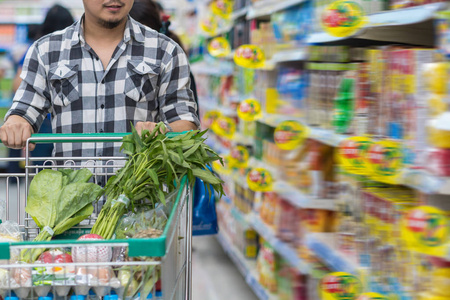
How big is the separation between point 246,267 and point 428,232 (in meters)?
2.64

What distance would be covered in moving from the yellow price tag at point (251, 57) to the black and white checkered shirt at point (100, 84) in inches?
54.2

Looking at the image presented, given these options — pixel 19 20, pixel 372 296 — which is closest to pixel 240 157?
pixel 372 296

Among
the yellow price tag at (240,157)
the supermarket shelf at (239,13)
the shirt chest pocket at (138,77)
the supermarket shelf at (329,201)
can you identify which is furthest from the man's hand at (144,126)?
the supermarket shelf at (239,13)

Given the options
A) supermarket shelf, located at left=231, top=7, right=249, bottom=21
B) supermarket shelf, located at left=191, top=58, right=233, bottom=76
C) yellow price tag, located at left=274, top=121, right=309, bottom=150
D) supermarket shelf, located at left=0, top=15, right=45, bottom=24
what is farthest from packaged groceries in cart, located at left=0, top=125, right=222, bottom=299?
supermarket shelf, located at left=0, top=15, right=45, bottom=24

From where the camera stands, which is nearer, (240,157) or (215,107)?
(240,157)

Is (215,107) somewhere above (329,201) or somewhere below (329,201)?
above

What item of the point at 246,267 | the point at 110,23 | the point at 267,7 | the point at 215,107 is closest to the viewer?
the point at 110,23

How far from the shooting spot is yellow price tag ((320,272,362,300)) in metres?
2.04

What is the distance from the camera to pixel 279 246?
10.4ft

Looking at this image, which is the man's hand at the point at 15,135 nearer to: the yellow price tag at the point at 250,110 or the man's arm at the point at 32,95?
the man's arm at the point at 32,95

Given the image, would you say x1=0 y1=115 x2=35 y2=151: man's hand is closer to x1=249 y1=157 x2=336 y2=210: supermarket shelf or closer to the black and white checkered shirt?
the black and white checkered shirt

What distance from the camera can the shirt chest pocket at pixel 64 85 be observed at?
7.06 feet

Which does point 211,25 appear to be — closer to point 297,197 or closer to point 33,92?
point 297,197

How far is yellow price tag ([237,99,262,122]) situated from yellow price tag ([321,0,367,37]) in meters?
1.62
